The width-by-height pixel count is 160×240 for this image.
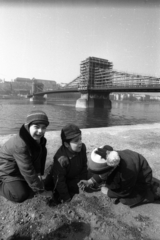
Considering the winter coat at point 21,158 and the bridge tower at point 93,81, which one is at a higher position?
the bridge tower at point 93,81

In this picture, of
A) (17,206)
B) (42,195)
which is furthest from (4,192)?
(42,195)

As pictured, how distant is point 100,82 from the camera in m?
57.6

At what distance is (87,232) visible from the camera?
160 centimetres

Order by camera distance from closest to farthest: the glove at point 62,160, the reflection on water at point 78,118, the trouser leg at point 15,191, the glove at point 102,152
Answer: the glove at point 102,152
the trouser leg at point 15,191
the glove at point 62,160
the reflection on water at point 78,118

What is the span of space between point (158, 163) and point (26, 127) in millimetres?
2736

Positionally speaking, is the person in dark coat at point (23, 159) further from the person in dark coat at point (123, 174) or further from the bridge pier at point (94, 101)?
the bridge pier at point (94, 101)

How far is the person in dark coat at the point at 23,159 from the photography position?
1.89 m

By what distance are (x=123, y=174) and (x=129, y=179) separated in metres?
0.11

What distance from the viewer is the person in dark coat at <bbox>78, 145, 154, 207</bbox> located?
65.1 inches

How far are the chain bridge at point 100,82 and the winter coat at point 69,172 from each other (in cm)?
3533

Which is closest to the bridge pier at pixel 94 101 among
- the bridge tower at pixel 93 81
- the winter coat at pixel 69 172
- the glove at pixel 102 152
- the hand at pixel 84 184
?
the bridge tower at pixel 93 81

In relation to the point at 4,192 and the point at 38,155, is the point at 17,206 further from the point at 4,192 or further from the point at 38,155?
the point at 38,155

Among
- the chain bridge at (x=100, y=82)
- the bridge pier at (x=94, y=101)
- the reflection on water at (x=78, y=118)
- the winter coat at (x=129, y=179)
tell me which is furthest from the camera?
the bridge pier at (x=94, y=101)

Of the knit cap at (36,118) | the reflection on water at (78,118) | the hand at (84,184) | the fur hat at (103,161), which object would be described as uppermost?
the knit cap at (36,118)
